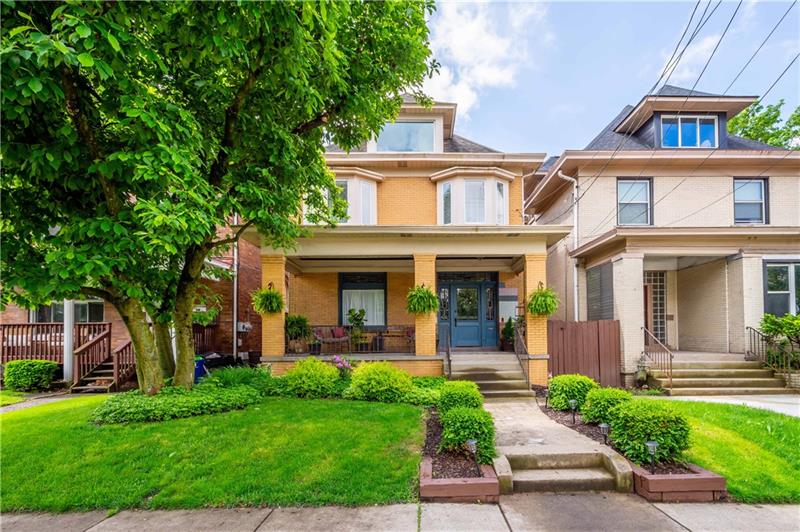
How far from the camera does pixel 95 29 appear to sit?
13.6 feet

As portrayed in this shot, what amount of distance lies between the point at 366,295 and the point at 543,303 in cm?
616

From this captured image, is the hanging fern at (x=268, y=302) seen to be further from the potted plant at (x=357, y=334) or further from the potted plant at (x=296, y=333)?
the potted plant at (x=357, y=334)

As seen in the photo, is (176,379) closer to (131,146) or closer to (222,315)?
(131,146)

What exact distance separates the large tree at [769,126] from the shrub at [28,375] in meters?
30.2

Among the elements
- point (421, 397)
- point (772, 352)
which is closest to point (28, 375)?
point (421, 397)

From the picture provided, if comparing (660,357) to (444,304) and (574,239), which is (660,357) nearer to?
(574,239)

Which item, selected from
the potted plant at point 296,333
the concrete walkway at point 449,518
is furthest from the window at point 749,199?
the potted plant at point 296,333

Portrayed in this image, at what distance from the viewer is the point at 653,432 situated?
Result: 4895 millimetres

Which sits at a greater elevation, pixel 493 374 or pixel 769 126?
pixel 769 126

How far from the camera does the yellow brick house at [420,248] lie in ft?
34.5

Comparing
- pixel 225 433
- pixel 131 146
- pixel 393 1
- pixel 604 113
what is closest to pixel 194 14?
pixel 131 146

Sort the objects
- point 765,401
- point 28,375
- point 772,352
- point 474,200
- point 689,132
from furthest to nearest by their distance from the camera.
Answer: point 689,132 < point 474,200 < point 28,375 < point 772,352 < point 765,401

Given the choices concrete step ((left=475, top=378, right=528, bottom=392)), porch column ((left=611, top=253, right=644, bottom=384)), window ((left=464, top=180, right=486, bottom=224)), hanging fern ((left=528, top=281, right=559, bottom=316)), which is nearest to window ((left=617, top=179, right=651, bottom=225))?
porch column ((left=611, top=253, right=644, bottom=384))

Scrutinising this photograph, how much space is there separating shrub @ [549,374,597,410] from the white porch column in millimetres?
13227
